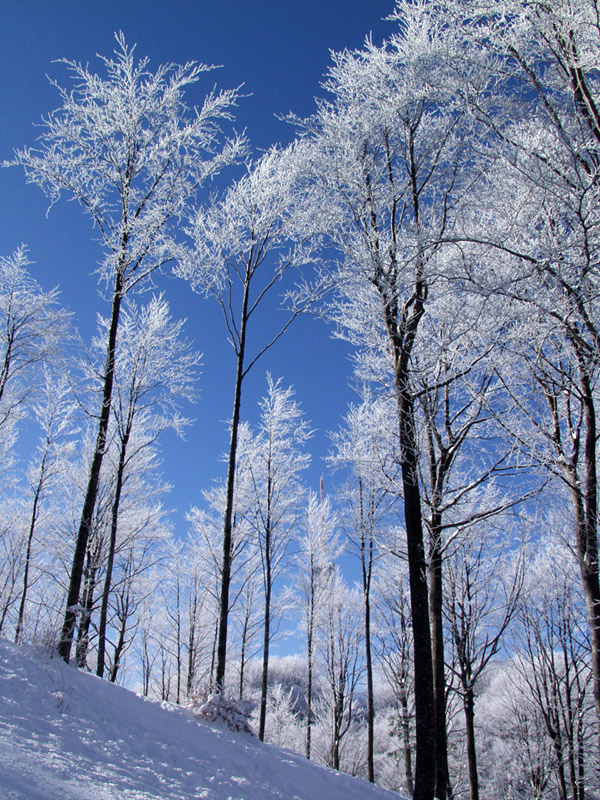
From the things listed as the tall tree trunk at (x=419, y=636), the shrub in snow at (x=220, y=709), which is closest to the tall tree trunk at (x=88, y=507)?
the shrub in snow at (x=220, y=709)

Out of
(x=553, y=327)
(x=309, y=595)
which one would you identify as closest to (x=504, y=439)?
(x=553, y=327)

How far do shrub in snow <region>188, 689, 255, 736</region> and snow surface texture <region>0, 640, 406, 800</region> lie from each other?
17 centimetres

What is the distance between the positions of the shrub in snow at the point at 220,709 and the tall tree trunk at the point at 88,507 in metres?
2.02

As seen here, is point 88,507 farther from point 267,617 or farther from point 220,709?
point 267,617

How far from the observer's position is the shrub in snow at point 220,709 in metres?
6.63

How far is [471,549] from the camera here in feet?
36.9

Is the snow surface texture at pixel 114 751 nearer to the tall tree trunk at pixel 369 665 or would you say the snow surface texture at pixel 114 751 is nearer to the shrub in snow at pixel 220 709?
the shrub in snow at pixel 220 709

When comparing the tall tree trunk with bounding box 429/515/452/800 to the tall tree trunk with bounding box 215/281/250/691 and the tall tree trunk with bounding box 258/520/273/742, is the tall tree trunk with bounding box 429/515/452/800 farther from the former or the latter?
the tall tree trunk with bounding box 258/520/273/742

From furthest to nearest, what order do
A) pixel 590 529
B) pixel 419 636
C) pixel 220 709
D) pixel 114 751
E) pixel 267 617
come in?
pixel 267 617 → pixel 220 709 → pixel 590 529 → pixel 419 636 → pixel 114 751

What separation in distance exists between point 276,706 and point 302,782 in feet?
72.8

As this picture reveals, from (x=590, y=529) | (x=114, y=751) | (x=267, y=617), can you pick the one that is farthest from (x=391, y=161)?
(x=267, y=617)

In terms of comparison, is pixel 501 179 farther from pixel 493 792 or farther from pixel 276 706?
pixel 493 792

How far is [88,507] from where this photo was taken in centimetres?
657

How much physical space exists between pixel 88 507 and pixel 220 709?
337 cm
